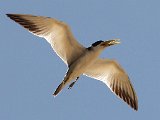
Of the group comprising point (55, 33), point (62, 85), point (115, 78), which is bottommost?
point (62, 85)

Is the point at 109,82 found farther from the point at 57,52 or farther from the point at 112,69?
the point at 57,52

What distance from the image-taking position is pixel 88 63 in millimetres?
20250

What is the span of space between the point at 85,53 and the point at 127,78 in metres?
2.25

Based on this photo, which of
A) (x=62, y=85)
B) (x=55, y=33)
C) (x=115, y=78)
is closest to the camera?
(x=62, y=85)

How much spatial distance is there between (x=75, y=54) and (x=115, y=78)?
6.67 ft

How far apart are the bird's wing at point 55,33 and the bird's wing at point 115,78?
1072 millimetres

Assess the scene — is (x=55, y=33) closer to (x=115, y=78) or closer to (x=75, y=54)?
(x=75, y=54)

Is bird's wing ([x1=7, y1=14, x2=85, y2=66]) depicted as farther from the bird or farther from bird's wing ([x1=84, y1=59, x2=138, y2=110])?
bird's wing ([x1=84, y1=59, x2=138, y2=110])

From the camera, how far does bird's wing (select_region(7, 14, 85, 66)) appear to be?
64.6 feet

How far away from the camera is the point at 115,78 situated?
21969 mm

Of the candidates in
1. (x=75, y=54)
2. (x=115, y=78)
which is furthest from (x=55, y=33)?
(x=115, y=78)

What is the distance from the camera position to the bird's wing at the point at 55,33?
19683 mm

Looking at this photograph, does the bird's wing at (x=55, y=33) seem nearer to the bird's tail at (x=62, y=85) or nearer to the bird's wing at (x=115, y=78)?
the bird's tail at (x=62, y=85)

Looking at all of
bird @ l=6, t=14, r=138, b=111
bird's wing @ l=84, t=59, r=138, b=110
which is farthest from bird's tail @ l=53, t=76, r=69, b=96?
bird's wing @ l=84, t=59, r=138, b=110
